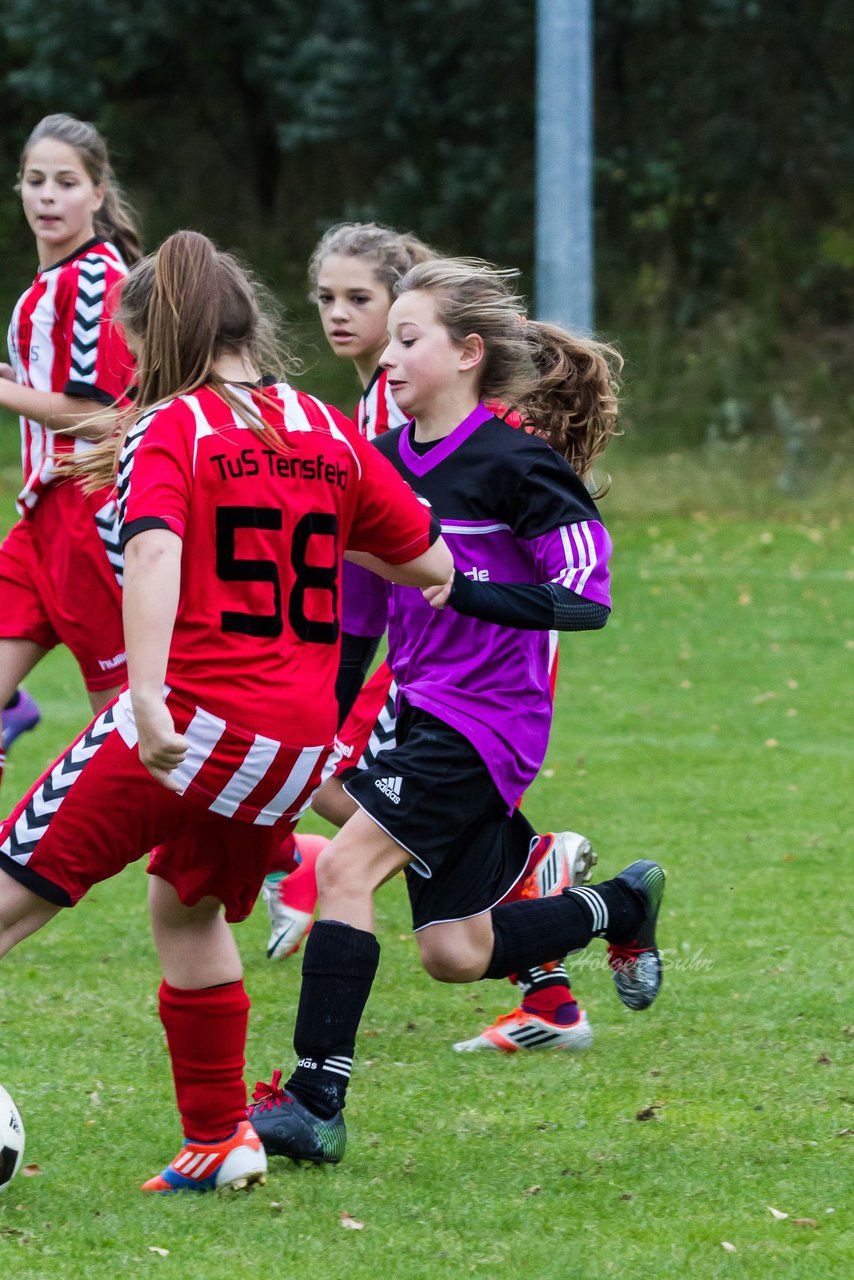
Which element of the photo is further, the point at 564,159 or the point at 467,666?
the point at 564,159

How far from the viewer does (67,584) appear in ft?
17.7

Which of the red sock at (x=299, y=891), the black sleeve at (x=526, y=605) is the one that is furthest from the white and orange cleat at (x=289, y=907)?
the black sleeve at (x=526, y=605)

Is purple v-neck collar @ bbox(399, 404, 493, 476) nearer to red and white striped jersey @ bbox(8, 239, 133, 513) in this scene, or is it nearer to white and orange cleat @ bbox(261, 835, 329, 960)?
red and white striped jersey @ bbox(8, 239, 133, 513)

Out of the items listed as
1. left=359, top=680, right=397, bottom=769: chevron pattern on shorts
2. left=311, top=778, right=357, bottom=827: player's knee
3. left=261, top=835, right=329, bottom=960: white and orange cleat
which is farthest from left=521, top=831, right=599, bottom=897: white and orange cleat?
left=261, top=835, right=329, bottom=960: white and orange cleat

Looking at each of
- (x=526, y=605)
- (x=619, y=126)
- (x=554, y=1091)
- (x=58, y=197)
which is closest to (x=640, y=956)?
(x=554, y=1091)

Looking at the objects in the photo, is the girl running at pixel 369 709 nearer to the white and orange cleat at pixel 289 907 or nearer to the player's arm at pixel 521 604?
the white and orange cleat at pixel 289 907

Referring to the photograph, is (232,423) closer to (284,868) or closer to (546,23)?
(284,868)

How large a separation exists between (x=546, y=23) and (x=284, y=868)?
11.0m

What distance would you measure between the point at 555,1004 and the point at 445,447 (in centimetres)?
140

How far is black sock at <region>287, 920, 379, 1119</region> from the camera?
12.3 feet

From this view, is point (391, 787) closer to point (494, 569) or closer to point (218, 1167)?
point (494, 569)

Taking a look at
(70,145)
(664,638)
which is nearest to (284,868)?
(70,145)

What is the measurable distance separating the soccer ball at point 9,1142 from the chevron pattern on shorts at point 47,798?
53cm

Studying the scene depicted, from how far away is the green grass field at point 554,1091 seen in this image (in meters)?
3.37
